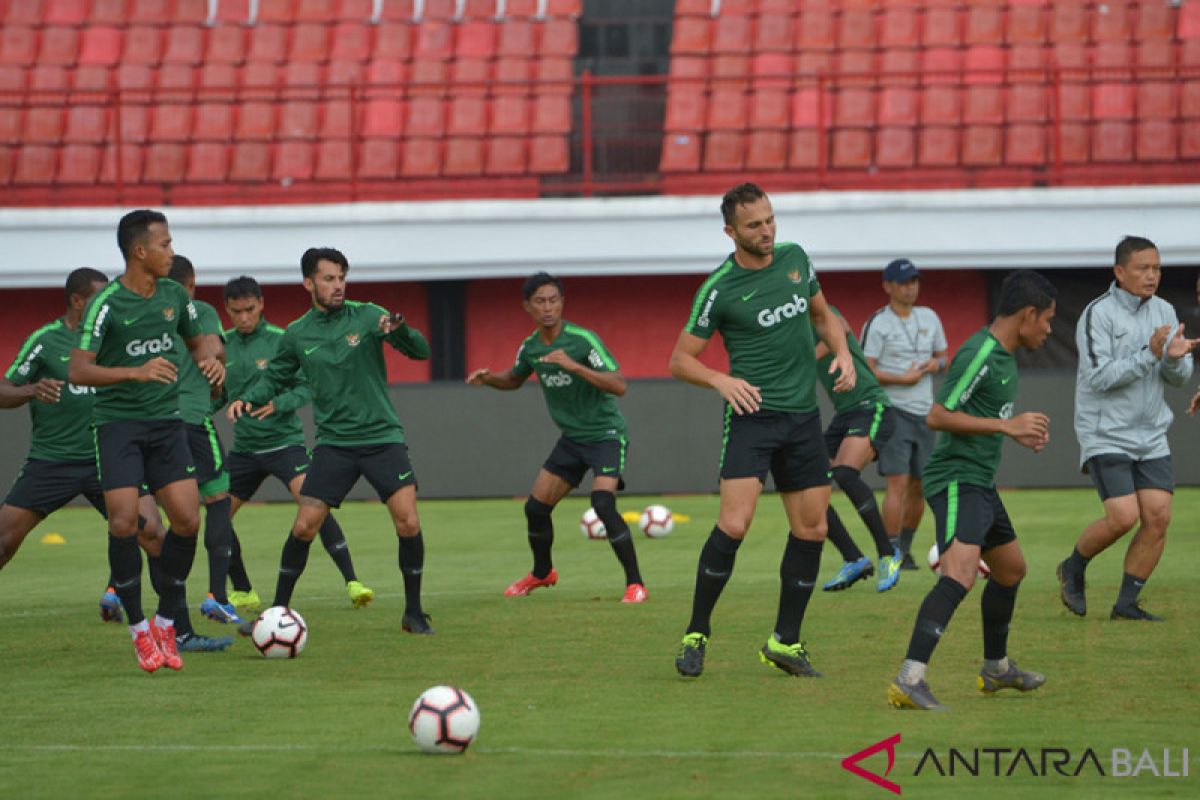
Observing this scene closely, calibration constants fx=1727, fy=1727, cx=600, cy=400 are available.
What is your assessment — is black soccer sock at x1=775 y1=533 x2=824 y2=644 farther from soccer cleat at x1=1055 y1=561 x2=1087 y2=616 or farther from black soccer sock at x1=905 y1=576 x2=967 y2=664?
soccer cleat at x1=1055 y1=561 x2=1087 y2=616

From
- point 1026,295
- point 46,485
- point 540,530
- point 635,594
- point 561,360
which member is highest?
point 1026,295

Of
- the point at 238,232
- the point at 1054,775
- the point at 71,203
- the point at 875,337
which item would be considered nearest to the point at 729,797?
the point at 1054,775

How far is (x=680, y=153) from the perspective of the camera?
72.3ft

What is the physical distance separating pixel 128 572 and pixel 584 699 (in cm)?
264

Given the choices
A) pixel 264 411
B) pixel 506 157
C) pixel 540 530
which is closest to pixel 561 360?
pixel 540 530

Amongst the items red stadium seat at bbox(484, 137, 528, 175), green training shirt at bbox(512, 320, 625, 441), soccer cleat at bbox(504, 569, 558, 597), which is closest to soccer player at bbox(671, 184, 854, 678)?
green training shirt at bbox(512, 320, 625, 441)

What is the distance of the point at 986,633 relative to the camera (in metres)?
7.55

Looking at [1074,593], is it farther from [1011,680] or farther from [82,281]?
[82,281]

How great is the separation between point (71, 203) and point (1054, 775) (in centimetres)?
1883

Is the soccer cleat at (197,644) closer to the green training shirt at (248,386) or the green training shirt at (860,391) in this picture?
the green training shirt at (248,386)

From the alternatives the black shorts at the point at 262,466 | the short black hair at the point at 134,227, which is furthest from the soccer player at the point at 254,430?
the short black hair at the point at 134,227

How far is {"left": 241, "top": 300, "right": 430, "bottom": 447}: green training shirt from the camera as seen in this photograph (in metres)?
9.83

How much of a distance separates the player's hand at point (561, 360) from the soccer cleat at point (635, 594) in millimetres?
1508

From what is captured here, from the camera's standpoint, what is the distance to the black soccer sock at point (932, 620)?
7.14 metres
